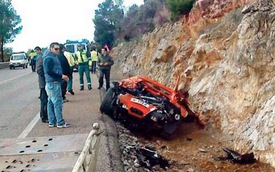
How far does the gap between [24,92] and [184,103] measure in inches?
342

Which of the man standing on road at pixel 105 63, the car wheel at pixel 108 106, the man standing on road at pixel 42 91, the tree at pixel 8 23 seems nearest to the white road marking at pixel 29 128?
the man standing on road at pixel 42 91

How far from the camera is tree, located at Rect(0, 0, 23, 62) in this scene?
189ft

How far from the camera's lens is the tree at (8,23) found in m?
57.6

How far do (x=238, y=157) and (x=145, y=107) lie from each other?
3146 millimetres

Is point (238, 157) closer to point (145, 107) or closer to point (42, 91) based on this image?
point (145, 107)

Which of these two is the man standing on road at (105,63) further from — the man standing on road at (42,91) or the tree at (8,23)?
the tree at (8,23)

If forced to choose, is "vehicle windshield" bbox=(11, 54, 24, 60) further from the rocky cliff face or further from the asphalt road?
the rocky cliff face

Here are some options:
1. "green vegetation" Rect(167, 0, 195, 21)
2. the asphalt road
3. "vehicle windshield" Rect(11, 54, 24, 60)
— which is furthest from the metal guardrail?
"vehicle windshield" Rect(11, 54, 24, 60)

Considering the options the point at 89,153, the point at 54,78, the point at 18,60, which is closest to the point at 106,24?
the point at 18,60

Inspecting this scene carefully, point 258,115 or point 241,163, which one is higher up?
point 258,115

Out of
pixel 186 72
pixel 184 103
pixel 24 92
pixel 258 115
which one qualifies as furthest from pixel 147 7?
pixel 258 115

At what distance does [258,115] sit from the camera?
31.8 ft

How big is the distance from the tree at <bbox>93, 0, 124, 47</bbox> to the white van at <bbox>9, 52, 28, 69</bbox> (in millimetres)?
8761

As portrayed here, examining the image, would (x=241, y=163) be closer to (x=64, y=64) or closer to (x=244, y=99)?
(x=244, y=99)
